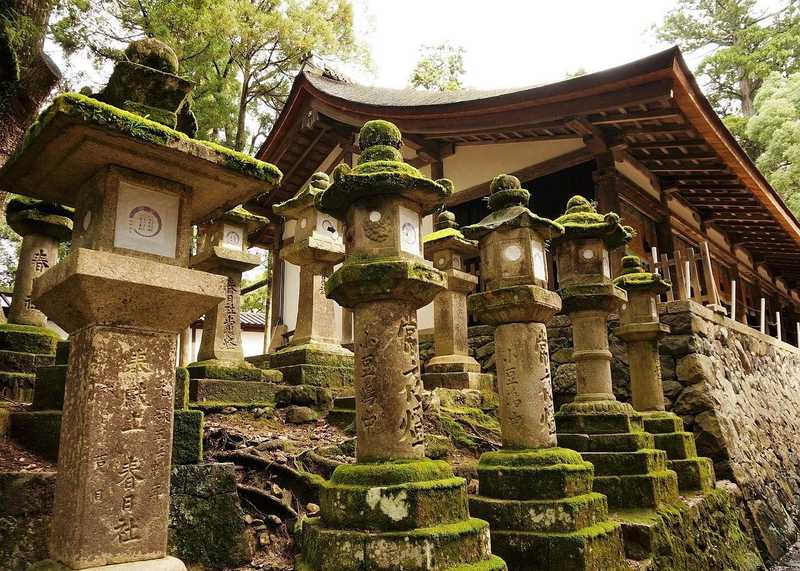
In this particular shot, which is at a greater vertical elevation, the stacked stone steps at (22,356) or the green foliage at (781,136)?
the green foliage at (781,136)

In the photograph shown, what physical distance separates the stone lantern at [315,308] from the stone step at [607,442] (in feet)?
8.64

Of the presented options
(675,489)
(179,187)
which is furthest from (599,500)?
(179,187)

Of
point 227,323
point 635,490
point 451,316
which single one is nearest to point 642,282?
point 451,316

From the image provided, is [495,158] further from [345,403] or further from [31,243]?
[31,243]

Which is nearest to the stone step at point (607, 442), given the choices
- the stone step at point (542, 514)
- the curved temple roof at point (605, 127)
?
the stone step at point (542, 514)

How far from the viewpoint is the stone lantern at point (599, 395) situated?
16.2ft

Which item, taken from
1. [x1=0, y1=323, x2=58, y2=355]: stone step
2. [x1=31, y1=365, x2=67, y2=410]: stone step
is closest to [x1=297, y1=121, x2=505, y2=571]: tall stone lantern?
[x1=31, y1=365, x2=67, y2=410]: stone step

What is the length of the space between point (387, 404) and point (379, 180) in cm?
133

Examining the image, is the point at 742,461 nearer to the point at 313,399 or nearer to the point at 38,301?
the point at 313,399

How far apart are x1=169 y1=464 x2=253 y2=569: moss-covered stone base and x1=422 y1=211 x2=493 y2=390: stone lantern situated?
3.93 meters

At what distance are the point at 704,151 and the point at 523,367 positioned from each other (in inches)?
254

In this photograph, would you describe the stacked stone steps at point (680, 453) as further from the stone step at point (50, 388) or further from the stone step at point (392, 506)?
the stone step at point (50, 388)

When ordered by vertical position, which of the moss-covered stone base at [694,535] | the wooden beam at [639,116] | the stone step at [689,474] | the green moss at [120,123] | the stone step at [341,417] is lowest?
the moss-covered stone base at [694,535]

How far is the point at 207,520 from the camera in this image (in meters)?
3.26
